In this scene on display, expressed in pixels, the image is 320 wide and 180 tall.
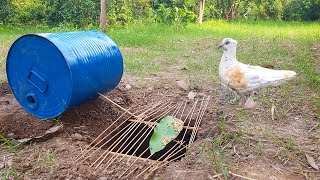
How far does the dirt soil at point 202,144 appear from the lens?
2670 mm

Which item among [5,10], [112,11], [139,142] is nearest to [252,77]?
[139,142]

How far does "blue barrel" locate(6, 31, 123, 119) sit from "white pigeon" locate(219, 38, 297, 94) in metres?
1.07

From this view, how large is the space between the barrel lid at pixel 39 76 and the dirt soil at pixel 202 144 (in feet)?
0.54

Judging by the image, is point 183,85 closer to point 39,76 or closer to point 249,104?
point 249,104

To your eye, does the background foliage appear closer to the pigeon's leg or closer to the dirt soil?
the pigeon's leg

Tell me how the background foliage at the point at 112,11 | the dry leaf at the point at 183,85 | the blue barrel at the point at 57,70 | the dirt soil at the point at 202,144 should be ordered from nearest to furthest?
the dirt soil at the point at 202,144 → the blue barrel at the point at 57,70 → the dry leaf at the point at 183,85 → the background foliage at the point at 112,11

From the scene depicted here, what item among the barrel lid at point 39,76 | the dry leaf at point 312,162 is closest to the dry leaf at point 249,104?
the dry leaf at point 312,162

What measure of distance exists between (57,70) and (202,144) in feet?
4.39

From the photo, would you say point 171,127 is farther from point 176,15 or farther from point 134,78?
point 176,15

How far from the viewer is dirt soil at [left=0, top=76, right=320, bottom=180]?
105 inches

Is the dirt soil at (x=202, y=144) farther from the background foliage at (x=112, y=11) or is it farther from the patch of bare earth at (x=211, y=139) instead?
the background foliage at (x=112, y=11)

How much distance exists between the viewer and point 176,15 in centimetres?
1143

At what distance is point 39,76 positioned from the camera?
341 centimetres

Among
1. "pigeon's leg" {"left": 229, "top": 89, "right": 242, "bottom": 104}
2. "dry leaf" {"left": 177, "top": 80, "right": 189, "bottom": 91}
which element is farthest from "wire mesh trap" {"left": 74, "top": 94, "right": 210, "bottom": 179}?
"dry leaf" {"left": 177, "top": 80, "right": 189, "bottom": 91}
